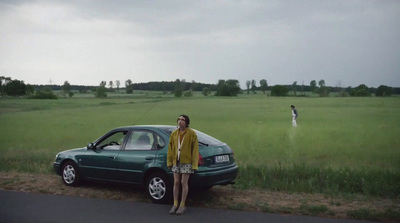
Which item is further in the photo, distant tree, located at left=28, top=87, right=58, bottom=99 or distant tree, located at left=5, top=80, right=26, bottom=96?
distant tree, located at left=28, top=87, right=58, bottom=99

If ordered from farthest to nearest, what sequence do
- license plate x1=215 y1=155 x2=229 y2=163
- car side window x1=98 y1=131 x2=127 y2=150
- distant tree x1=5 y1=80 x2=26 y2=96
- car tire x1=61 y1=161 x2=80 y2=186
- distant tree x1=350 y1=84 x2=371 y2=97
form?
1. distant tree x1=350 y1=84 x2=371 y2=97
2. distant tree x1=5 y1=80 x2=26 y2=96
3. car tire x1=61 y1=161 x2=80 y2=186
4. car side window x1=98 y1=131 x2=127 y2=150
5. license plate x1=215 y1=155 x2=229 y2=163

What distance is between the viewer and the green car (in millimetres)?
8227

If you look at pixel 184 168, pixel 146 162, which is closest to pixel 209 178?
pixel 184 168

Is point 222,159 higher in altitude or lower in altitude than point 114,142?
lower

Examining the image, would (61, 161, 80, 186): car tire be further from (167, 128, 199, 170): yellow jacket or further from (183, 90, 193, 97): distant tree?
(183, 90, 193, 97): distant tree

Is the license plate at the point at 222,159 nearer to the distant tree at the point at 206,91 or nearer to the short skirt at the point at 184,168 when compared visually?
the short skirt at the point at 184,168

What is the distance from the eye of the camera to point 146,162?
8.57 metres

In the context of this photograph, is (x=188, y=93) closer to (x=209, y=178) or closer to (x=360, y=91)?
(x=360, y=91)

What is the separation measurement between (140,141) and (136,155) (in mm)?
331

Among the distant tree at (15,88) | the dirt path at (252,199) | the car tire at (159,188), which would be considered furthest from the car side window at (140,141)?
the distant tree at (15,88)

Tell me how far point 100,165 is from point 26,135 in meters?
27.1

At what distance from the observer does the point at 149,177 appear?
8.52 metres

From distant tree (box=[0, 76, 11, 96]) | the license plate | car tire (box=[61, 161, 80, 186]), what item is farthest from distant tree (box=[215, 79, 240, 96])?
the license plate

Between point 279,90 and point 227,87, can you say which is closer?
point 227,87
